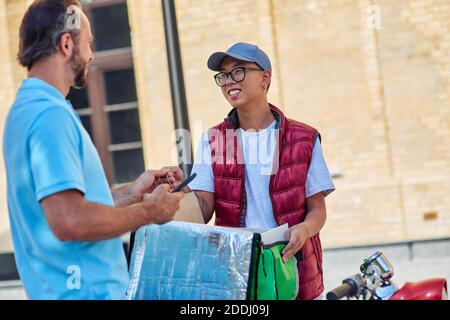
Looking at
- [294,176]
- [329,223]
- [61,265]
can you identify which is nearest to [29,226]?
[61,265]

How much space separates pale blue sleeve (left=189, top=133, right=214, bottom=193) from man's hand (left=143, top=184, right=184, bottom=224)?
0.70 metres

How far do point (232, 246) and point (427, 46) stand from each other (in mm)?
5876

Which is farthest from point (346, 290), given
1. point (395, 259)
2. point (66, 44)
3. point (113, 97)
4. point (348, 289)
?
point (113, 97)

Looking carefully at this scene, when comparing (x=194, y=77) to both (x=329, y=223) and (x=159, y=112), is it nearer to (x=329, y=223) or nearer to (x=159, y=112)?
(x=159, y=112)

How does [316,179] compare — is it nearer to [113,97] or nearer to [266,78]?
[266,78]

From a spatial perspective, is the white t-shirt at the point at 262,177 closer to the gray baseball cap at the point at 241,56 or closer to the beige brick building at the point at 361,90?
the gray baseball cap at the point at 241,56

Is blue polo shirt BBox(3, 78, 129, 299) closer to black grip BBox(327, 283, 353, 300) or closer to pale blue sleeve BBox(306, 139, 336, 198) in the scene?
black grip BBox(327, 283, 353, 300)

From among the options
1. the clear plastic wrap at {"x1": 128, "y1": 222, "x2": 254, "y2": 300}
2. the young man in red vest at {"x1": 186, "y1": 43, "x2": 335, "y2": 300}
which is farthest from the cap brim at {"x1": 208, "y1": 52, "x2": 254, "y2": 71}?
the clear plastic wrap at {"x1": 128, "y1": 222, "x2": 254, "y2": 300}

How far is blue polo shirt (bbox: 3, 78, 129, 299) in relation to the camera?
6.34 feet

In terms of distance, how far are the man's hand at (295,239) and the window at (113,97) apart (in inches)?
249

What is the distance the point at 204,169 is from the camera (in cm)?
288

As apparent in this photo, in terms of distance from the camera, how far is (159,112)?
8.55 m

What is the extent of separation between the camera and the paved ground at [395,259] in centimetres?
744

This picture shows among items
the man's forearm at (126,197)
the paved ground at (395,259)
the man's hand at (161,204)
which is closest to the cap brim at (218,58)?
the man's forearm at (126,197)
